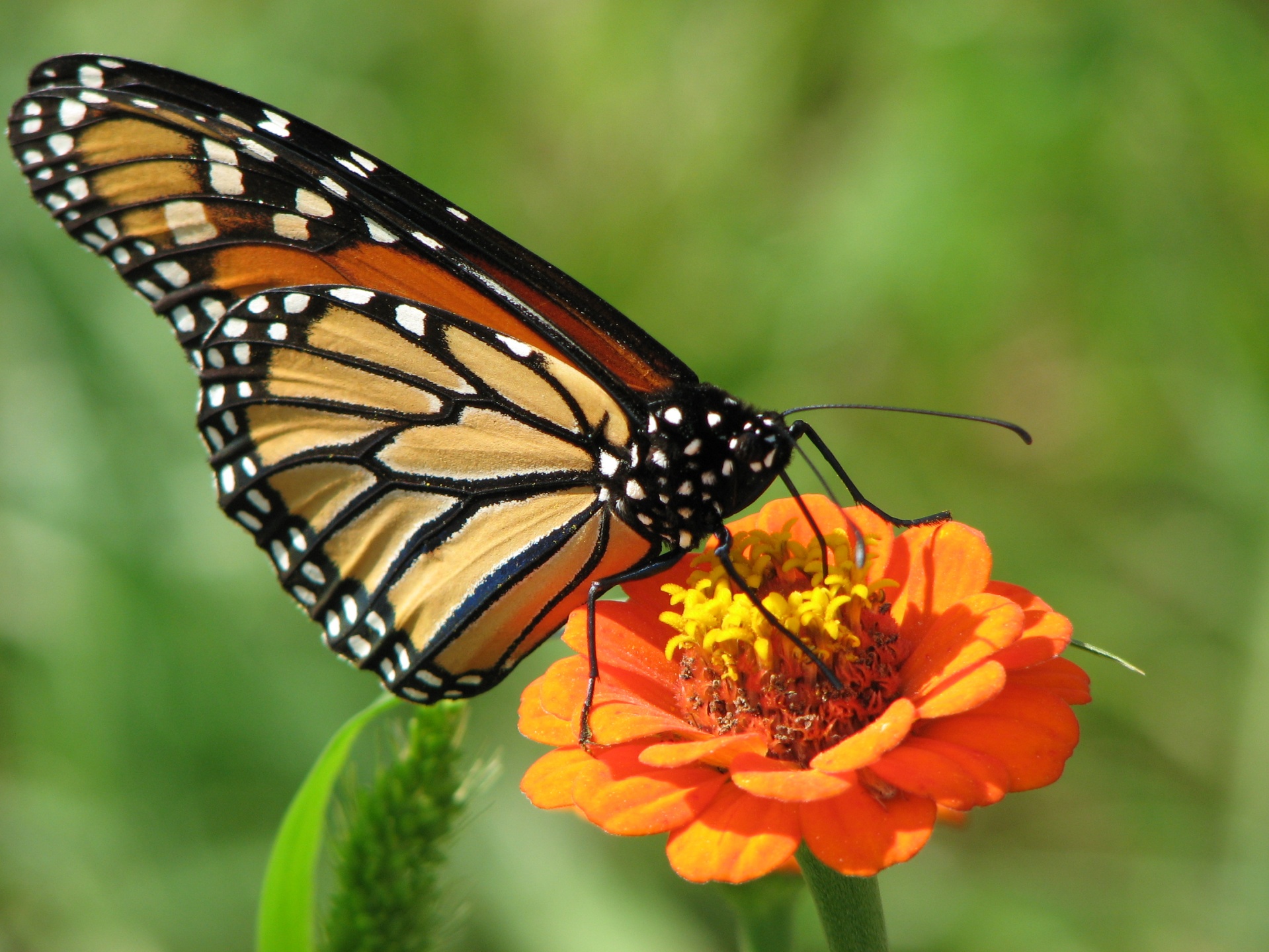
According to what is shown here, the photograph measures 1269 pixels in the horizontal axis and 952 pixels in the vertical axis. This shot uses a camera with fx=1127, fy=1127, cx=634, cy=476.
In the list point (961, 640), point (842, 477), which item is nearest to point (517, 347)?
point (842, 477)

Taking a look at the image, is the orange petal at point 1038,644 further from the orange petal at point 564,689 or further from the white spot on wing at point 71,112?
the white spot on wing at point 71,112

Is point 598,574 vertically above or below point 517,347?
below

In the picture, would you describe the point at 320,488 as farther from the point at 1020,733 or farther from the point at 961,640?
the point at 1020,733

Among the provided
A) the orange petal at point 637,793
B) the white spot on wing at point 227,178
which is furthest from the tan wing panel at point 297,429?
the orange petal at point 637,793

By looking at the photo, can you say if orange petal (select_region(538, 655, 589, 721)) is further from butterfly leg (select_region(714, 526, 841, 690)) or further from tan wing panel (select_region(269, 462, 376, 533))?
tan wing panel (select_region(269, 462, 376, 533))

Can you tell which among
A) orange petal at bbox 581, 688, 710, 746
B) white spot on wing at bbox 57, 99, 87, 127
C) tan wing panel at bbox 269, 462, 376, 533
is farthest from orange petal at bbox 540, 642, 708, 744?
white spot on wing at bbox 57, 99, 87, 127

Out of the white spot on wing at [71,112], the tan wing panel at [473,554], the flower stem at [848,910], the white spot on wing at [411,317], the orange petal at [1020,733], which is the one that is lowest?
the flower stem at [848,910]

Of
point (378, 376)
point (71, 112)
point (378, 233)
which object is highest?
point (71, 112)

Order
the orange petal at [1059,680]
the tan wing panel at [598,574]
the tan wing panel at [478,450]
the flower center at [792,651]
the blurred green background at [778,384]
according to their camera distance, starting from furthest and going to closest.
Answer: the blurred green background at [778,384], the tan wing panel at [478,450], the tan wing panel at [598,574], the flower center at [792,651], the orange petal at [1059,680]
